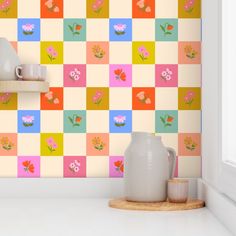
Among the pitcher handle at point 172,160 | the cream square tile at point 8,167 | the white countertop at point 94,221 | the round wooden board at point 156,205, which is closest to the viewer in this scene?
the white countertop at point 94,221

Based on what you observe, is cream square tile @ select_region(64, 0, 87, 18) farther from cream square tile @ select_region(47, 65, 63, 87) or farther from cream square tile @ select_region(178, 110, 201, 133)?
cream square tile @ select_region(178, 110, 201, 133)

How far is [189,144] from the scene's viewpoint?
2.15 m

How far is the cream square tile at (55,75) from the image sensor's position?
2.15 m

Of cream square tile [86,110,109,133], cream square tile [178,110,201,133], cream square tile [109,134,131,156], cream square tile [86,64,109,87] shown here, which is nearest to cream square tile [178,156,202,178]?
cream square tile [178,110,201,133]

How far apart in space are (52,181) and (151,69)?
59 centimetres

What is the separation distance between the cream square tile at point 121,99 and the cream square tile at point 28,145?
33cm

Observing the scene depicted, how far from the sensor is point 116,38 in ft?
7.07

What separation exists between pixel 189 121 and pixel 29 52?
2.28 feet

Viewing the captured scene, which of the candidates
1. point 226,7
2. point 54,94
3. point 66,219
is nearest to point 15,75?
point 54,94

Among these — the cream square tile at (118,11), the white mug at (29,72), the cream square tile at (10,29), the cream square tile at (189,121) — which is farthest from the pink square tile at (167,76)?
the cream square tile at (10,29)

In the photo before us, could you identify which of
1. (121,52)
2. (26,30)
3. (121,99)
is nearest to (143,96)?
(121,99)

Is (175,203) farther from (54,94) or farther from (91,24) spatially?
(91,24)

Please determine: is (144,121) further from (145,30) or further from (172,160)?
(145,30)

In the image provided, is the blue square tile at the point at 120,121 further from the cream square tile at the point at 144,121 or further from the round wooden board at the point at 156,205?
the round wooden board at the point at 156,205
